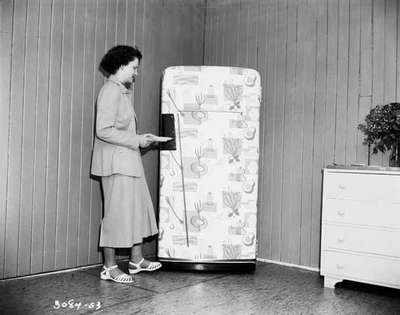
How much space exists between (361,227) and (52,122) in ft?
7.12

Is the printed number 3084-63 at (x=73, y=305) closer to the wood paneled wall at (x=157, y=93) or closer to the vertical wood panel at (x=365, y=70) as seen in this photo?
the wood paneled wall at (x=157, y=93)

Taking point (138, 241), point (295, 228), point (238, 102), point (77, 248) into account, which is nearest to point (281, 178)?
point (295, 228)

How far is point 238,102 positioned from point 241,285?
130 centimetres

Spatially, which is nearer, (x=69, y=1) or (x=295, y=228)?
(x=69, y=1)

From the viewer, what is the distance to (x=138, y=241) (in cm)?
319

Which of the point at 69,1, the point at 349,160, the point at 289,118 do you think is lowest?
the point at 349,160

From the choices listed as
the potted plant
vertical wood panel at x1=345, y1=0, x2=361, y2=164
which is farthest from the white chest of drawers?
vertical wood panel at x1=345, y1=0, x2=361, y2=164

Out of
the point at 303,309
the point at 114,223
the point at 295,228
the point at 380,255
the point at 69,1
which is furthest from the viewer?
the point at 295,228

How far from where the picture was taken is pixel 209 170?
135 inches

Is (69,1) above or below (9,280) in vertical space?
above

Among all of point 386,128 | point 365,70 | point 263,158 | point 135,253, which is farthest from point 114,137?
point 365,70

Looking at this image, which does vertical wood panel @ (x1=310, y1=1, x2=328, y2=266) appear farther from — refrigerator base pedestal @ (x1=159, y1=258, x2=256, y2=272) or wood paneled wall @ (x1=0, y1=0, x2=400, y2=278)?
refrigerator base pedestal @ (x1=159, y1=258, x2=256, y2=272)

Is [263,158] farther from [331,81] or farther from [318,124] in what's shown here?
[331,81]

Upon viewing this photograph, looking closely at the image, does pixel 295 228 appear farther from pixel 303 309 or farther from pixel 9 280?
pixel 9 280
